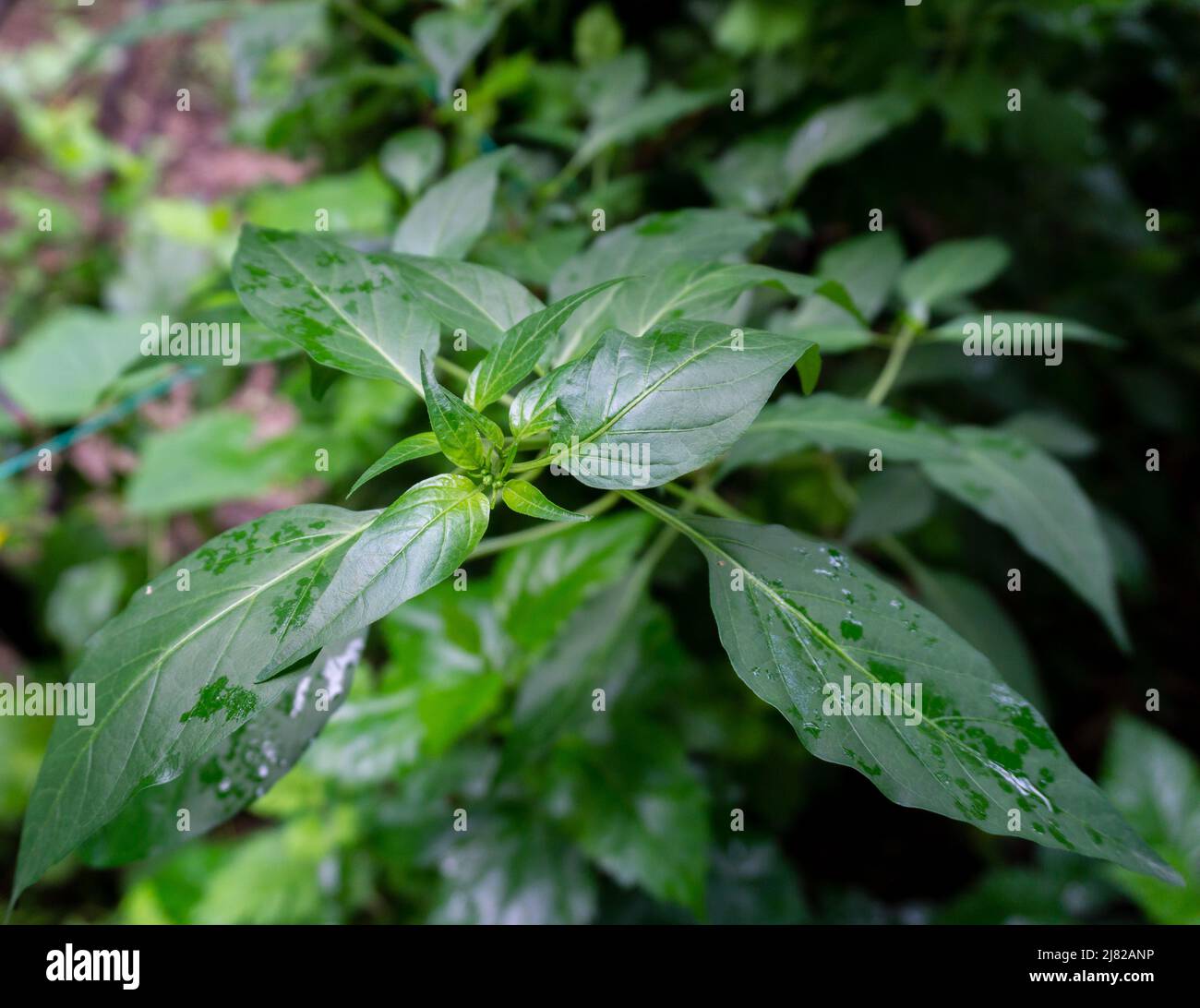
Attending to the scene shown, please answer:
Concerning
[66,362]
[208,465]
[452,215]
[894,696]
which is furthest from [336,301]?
[66,362]

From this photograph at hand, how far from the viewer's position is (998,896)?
1.27 metres

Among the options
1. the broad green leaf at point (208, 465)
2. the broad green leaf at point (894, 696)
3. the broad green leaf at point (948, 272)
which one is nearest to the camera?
the broad green leaf at point (894, 696)

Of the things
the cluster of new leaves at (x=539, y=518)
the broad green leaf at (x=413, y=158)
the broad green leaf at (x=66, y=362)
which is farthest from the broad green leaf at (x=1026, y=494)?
the broad green leaf at (x=66, y=362)

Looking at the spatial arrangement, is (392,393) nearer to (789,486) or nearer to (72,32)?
(789,486)

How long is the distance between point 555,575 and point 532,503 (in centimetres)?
44

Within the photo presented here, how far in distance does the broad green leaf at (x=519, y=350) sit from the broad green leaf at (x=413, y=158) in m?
0.54

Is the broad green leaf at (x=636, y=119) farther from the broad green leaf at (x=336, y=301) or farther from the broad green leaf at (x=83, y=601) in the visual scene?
the broad green leaf at (x=83, y=601)

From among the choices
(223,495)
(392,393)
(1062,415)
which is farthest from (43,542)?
(1062,415)

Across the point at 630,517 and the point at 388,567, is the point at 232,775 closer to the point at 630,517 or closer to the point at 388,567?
the point at 388,567

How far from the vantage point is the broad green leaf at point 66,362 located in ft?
5.87

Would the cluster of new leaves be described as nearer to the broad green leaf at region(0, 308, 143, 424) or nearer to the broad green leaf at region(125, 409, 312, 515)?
the broad green leaf at region(125, 409, 312, 515)

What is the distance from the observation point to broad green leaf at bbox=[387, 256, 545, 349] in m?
0.56

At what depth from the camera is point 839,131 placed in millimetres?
987
